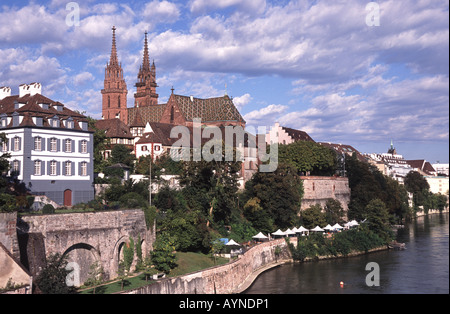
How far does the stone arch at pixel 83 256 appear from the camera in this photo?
33.7 m

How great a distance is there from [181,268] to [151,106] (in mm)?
75058

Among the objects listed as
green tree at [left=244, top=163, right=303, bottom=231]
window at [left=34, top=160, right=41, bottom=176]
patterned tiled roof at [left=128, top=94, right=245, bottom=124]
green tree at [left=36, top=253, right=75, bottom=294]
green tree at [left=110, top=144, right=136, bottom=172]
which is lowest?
green tree at [left=36, top=253, right=75, bottom=294]

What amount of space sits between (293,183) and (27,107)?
35.9 meters

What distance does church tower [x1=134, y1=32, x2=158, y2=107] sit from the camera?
428 feet

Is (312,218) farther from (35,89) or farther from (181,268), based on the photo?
(35,89)

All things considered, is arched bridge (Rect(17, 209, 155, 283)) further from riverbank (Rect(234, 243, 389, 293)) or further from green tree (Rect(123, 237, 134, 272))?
riverbank (Rect(234, 243, 389, 293))

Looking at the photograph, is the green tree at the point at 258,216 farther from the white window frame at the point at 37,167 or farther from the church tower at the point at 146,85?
the church tower at the point at 146,85

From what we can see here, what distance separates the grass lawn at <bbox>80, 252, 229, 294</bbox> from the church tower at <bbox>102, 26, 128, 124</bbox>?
77.3 m

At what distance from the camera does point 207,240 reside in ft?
147

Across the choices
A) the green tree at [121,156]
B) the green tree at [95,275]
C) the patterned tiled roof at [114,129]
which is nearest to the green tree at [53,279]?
the green tree at [95,275]

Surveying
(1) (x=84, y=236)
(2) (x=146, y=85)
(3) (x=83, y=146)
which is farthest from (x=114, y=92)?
(1) (x=84, y=236)

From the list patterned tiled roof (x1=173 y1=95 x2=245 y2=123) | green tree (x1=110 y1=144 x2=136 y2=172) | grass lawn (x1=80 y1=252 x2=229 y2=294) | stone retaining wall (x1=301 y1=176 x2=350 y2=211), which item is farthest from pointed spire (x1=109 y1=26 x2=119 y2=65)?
grass lawn (x1=80 y1=252 x2=229 y2=294)

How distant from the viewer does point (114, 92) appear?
118000 millimetres
